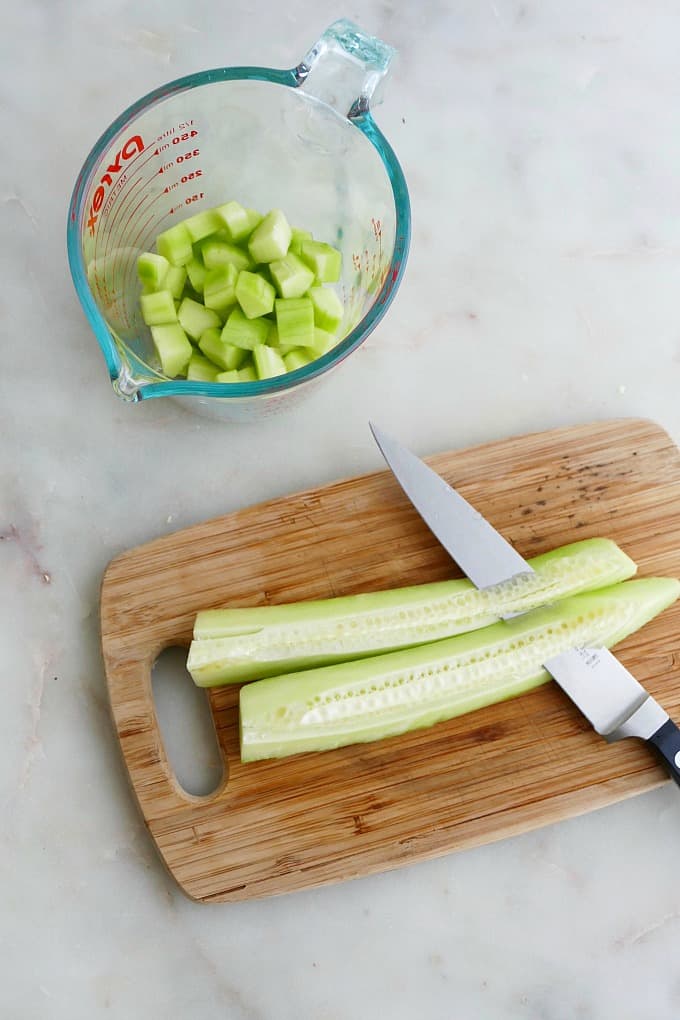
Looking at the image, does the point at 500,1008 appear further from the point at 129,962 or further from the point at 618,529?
the point at 618,529

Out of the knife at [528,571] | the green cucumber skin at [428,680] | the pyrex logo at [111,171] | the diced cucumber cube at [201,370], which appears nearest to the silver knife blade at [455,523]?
the knife at [528,571]

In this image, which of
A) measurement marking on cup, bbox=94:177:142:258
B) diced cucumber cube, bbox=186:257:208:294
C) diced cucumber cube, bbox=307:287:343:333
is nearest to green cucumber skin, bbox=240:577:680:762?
diced cucumber cube, bbox=307:287:343:333

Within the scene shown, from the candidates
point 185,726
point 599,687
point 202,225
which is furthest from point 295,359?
point 599,687

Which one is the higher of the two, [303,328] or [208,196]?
[208,196]

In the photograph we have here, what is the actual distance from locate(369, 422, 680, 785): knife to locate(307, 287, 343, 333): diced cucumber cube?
214mm

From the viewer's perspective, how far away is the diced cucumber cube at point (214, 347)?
1.73m

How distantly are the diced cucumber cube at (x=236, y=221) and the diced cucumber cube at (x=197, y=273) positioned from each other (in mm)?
74

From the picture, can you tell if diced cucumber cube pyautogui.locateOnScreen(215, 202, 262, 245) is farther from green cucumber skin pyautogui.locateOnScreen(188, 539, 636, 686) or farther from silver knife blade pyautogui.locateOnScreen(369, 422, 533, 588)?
green cucumber skin pyautogui.locateOnScreen(188, 539, 636, 686)

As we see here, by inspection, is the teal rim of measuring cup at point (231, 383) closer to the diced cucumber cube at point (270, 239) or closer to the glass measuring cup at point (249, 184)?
the glass measuring cup at point (249, 184)

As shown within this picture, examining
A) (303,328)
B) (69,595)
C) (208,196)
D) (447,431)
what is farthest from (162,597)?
(208,196)

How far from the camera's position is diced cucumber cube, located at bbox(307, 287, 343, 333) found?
1.76 metres

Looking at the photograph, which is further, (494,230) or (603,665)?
(494,230)

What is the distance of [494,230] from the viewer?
2.09 meters

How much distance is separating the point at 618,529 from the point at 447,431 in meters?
0.40
